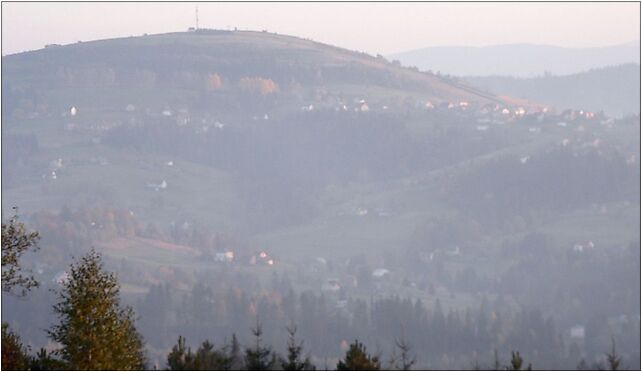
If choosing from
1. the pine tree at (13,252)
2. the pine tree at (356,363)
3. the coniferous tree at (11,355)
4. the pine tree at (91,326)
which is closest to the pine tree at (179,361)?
the pine tree at (91,326)

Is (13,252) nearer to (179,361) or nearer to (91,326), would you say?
(91,326)

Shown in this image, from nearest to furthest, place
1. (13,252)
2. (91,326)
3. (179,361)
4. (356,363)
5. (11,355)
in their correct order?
(91,326)
(11,355)
(13,252)
(356,363)
(179,361)

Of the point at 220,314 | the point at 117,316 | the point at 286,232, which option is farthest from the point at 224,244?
the point at 117,316

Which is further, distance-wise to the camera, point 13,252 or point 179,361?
point 179,361

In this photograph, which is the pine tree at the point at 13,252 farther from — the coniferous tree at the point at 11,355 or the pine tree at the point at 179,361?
the pine tree at the point at 179,361

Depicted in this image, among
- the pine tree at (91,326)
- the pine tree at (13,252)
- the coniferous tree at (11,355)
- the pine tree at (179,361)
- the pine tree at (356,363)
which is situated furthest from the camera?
the pine tree at (179,361)

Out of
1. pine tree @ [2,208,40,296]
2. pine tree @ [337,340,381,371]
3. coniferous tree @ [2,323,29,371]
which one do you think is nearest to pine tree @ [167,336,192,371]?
pine tree @ [337,340,381,371]

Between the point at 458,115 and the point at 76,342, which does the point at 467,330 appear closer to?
the point at 76,342

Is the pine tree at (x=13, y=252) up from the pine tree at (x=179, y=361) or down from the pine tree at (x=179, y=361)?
up

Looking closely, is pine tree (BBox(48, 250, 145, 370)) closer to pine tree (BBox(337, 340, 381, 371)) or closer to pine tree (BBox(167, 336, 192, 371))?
pine tree (BBox(167, 336, 192, 371))

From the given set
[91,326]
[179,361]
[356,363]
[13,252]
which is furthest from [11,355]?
[356,363]

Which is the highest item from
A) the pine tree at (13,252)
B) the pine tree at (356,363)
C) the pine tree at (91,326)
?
the pine tree at (13,252)
